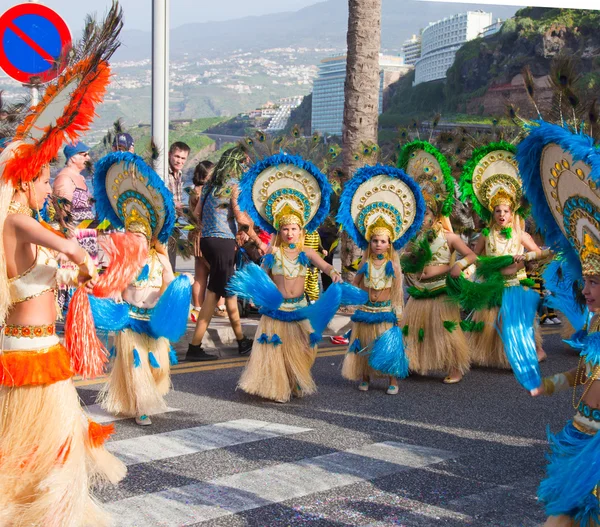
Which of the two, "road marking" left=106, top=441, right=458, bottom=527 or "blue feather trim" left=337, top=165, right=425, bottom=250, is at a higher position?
"blue feather trim" left=337, top=165, right=425, bottom=250

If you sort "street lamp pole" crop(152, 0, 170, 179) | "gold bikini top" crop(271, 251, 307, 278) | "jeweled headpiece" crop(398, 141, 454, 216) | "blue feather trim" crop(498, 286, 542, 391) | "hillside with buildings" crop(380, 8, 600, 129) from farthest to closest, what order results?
"hillside with buildings" crop(380, 8, 600, 129) → "street lamp pole" crop(152, 0, 170, 179) → "jeweled headpiece" crop(398, 141, 454, 216) → "gold bikini top" crop(271, 251, 307, 278) → "blue feather trim" crop(498, 286, 542, 391)

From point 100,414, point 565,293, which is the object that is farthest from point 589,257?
point 100,414

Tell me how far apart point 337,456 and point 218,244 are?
3946mm

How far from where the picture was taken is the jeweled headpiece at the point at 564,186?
3404mm

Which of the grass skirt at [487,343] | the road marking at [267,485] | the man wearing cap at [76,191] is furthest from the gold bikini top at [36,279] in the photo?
the grass skirt at [487,343]

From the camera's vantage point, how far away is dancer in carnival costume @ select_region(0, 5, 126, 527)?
392 centimetres

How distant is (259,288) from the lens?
7090 mm

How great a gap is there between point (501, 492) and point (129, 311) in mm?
3248

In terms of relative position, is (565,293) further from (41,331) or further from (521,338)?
(41,331)

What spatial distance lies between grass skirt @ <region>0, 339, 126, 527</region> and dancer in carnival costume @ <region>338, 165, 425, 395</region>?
3.91 metres

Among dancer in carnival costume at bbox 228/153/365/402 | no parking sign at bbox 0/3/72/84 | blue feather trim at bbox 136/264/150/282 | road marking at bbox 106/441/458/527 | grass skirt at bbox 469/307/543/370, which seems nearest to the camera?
road marking at bbox 106/441/458/527

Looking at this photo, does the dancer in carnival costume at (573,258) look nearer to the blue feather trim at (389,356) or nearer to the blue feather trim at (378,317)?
the blue feather trim at (389,356)

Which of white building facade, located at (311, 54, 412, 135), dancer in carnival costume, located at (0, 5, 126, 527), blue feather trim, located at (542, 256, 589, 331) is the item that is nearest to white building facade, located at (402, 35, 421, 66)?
white building facade, located at (311, 54, 412, 135)

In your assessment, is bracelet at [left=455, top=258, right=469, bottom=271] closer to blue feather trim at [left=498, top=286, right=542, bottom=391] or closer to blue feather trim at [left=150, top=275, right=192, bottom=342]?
blue feather trim at [left=150, top=275, right=192, bottom=342]
